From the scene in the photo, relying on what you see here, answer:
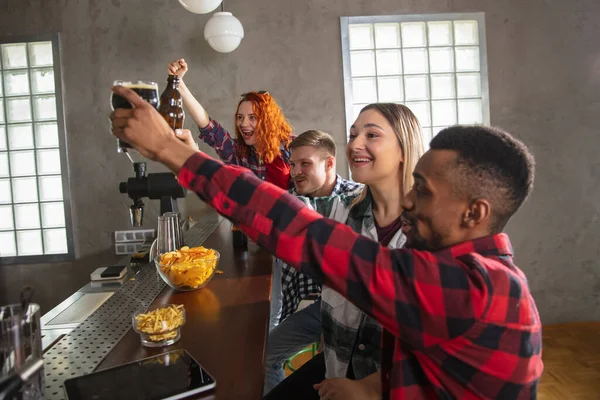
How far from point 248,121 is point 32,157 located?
2057 millimetres

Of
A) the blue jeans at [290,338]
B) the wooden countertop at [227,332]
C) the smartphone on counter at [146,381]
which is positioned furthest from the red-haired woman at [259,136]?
the smartphone on counter at [146,381]

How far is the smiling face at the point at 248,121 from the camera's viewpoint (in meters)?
3.01

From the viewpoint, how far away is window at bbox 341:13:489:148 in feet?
12.9

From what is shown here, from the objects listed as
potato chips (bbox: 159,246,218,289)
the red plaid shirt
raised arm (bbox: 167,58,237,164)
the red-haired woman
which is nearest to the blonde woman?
potato chips (bbox: 159,246,218,289)

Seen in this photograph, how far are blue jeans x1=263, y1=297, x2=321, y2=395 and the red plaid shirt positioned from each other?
1.39m

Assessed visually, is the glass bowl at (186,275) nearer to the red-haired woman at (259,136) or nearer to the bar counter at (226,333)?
the bar counter at (226,333)

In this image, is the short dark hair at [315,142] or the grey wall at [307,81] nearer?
the short dark hair at [315,142]

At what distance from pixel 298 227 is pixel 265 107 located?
90.6 inches

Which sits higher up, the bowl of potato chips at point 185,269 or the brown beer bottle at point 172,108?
the brown beer bottle at point 172,108

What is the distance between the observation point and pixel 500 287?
0.77 m

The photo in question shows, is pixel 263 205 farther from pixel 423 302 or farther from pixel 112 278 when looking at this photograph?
pixel 112 278

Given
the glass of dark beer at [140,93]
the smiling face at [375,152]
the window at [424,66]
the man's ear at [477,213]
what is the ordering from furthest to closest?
the window at [424,66]
the smiling face at [375,152]
the glass of dark beer at [140,93]
the man's ear at [477,213]

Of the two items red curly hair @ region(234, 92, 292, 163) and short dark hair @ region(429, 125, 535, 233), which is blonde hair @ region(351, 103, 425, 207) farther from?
red curly hair @ region(234, 92, 292, 163)

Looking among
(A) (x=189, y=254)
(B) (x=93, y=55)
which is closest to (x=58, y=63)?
(B) (x=93, y=55)
